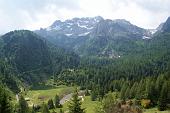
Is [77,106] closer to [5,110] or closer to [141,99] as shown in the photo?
[5,110]

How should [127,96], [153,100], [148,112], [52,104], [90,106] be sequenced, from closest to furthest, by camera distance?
[148,112], [153,100], [127,96], [90,106], [52,104]

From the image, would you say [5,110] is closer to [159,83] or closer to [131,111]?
[131,111]

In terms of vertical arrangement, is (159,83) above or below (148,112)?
above

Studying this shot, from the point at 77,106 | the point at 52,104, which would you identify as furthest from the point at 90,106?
the point at 77,106

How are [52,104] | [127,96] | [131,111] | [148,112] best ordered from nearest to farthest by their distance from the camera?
[131,111] < [148,112] < [127,96] < [52,104]

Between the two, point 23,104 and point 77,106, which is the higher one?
point 77,106

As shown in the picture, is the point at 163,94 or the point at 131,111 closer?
the point at 131,111

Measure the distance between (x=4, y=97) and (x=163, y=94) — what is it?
334 feet

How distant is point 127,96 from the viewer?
16825 cm

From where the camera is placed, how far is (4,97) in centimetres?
4475

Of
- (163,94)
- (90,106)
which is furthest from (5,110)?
(90,106)

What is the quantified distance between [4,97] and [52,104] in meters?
157

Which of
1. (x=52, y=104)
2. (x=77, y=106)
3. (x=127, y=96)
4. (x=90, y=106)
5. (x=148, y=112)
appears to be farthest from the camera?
(x=52, y=104)

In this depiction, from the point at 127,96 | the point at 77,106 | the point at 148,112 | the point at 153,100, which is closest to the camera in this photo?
the point at 77,106
